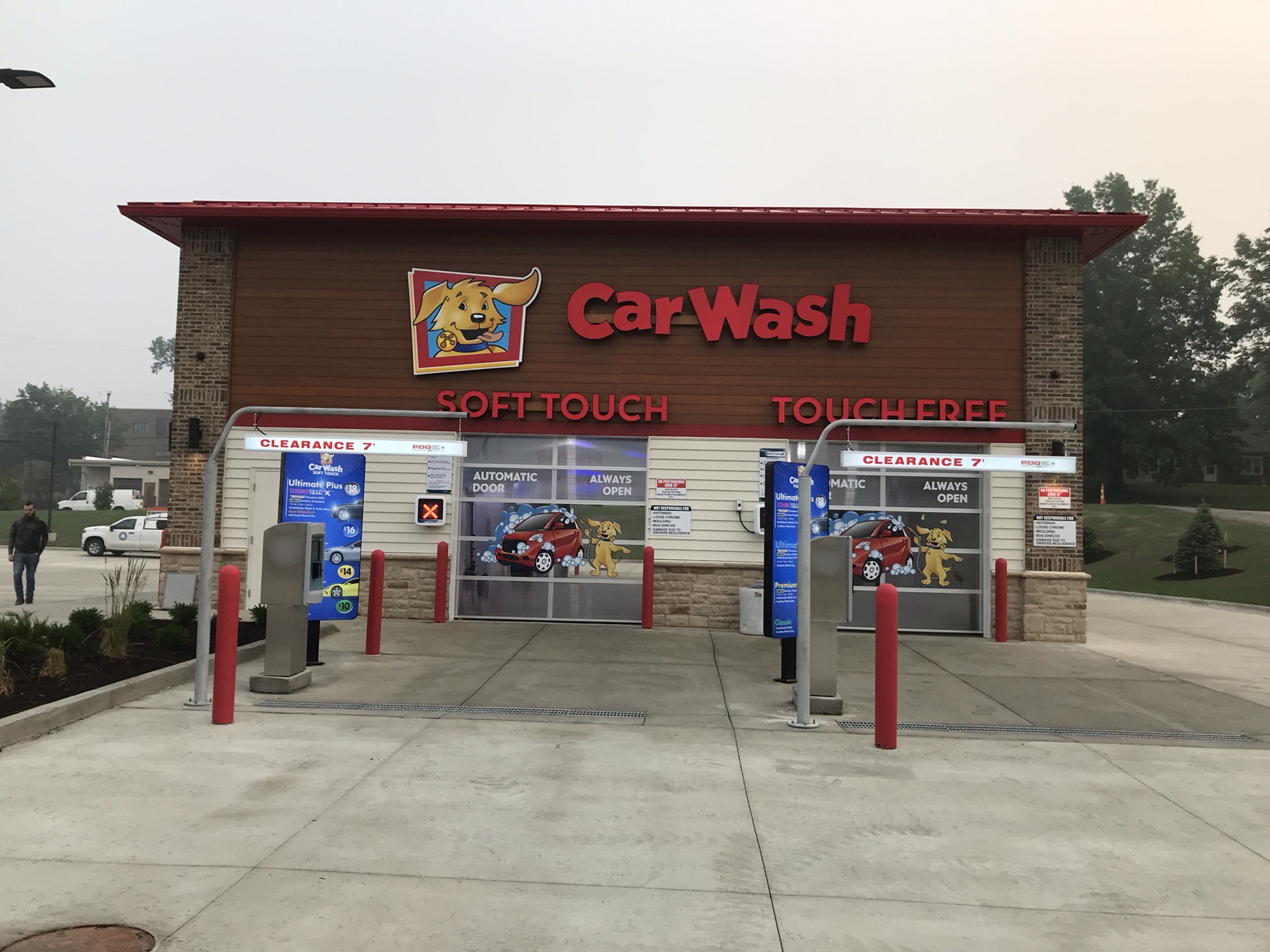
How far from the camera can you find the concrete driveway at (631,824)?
423 centimetres

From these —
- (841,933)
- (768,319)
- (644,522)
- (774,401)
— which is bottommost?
(841,933)

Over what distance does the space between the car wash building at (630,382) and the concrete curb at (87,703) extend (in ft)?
17.8

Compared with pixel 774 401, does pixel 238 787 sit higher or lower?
lower

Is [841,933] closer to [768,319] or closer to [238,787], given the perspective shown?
[238,787]

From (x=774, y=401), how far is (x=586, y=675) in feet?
20.6

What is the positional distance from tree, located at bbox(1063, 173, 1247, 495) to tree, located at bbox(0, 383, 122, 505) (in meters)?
87.7

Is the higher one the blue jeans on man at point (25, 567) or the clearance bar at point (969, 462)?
the clearance bar at point (969, 462)

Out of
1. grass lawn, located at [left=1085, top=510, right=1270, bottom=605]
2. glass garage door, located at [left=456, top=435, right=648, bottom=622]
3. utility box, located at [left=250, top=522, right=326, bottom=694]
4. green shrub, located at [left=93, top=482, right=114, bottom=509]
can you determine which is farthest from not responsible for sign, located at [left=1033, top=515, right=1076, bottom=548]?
green shrub, located at [left=93, top=482, right=114, bottom=509]

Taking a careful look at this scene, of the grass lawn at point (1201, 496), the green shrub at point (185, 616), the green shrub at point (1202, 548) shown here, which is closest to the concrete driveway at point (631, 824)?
the green shrub at point (185, 616)

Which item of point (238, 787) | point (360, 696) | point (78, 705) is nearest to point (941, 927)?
point (238, 787)

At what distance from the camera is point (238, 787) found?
6062mm

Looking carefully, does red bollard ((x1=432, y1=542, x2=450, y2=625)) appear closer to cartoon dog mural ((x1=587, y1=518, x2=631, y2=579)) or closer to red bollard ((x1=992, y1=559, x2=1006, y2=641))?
cartoon dog mural ((x1=587, y1=518, x2=631, y2=579))

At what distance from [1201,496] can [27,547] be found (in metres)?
61.6

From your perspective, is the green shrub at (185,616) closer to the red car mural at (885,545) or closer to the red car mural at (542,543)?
the red car mural at (542,543)
